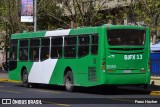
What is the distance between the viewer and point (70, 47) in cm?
2603

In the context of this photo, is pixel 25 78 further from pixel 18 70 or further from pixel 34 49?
pixel 34 49

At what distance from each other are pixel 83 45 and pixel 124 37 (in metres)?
2.00

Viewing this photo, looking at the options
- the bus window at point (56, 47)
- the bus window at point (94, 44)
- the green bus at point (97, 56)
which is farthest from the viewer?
the bus window at point (56, 47)

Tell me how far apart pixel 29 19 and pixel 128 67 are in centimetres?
1894

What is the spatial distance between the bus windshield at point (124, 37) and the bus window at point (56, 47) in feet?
11.8

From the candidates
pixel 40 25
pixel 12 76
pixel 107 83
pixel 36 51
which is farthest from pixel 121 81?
pixel 40 25

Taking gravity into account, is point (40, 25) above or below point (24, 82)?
above

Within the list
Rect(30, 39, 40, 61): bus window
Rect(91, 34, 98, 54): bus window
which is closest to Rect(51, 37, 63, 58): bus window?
Rect(30, 39, 40, 61): bus window

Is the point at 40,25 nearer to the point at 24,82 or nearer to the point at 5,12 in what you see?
the point at 5,12

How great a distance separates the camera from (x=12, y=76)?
32.2 metres

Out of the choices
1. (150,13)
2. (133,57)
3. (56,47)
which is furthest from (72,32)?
(150,13)

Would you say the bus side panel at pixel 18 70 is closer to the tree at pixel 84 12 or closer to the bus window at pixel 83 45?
the bus window at pixel 83 45

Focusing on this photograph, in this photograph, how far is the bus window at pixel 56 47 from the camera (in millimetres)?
26936

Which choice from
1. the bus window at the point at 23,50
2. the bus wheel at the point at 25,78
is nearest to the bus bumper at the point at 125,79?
the bus window at the point at 23,50
